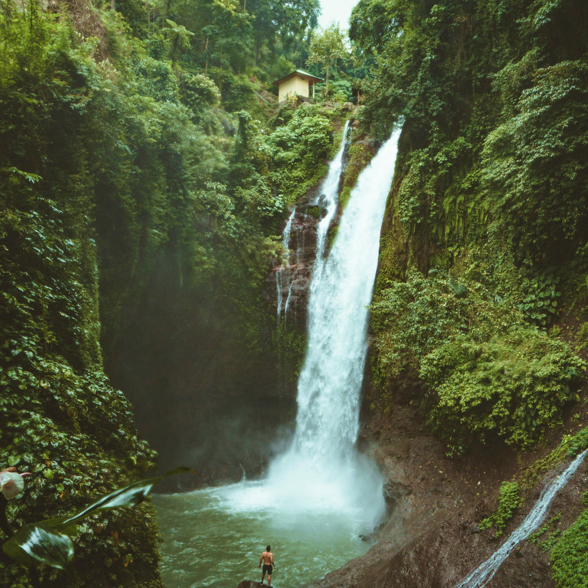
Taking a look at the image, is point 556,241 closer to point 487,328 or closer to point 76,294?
point 487,328

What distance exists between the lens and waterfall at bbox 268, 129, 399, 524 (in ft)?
41.1

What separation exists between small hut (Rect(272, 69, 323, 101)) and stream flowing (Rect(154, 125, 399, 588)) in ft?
37.0

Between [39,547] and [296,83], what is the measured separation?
28.0m

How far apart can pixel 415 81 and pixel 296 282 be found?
24.0 feet

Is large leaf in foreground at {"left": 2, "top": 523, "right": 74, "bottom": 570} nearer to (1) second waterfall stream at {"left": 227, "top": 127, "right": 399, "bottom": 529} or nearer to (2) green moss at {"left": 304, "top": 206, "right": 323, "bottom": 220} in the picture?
(1) second waterfall stream at {"left": 227, "top": 127, "right": 399, "bottom": 529}

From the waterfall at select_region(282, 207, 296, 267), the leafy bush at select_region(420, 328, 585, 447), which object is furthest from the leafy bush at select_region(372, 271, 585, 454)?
the waterfall at select_region(282, 207, 296, 267)

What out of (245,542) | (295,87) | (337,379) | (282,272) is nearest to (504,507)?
(245,542)

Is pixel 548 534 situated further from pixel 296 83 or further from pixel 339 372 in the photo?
pixel 296 83

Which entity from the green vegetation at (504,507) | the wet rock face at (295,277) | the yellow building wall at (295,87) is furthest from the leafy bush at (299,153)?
the green vegetation at (504,507)

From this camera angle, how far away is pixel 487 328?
9195mm

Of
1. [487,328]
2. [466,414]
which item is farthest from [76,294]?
[487,328]

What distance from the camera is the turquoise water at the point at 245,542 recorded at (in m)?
8.62

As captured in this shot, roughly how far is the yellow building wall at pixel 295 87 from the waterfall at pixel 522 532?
79.6 feet

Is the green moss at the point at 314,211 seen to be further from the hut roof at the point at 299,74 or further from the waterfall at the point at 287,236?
the hut roof at the point at 299,74
